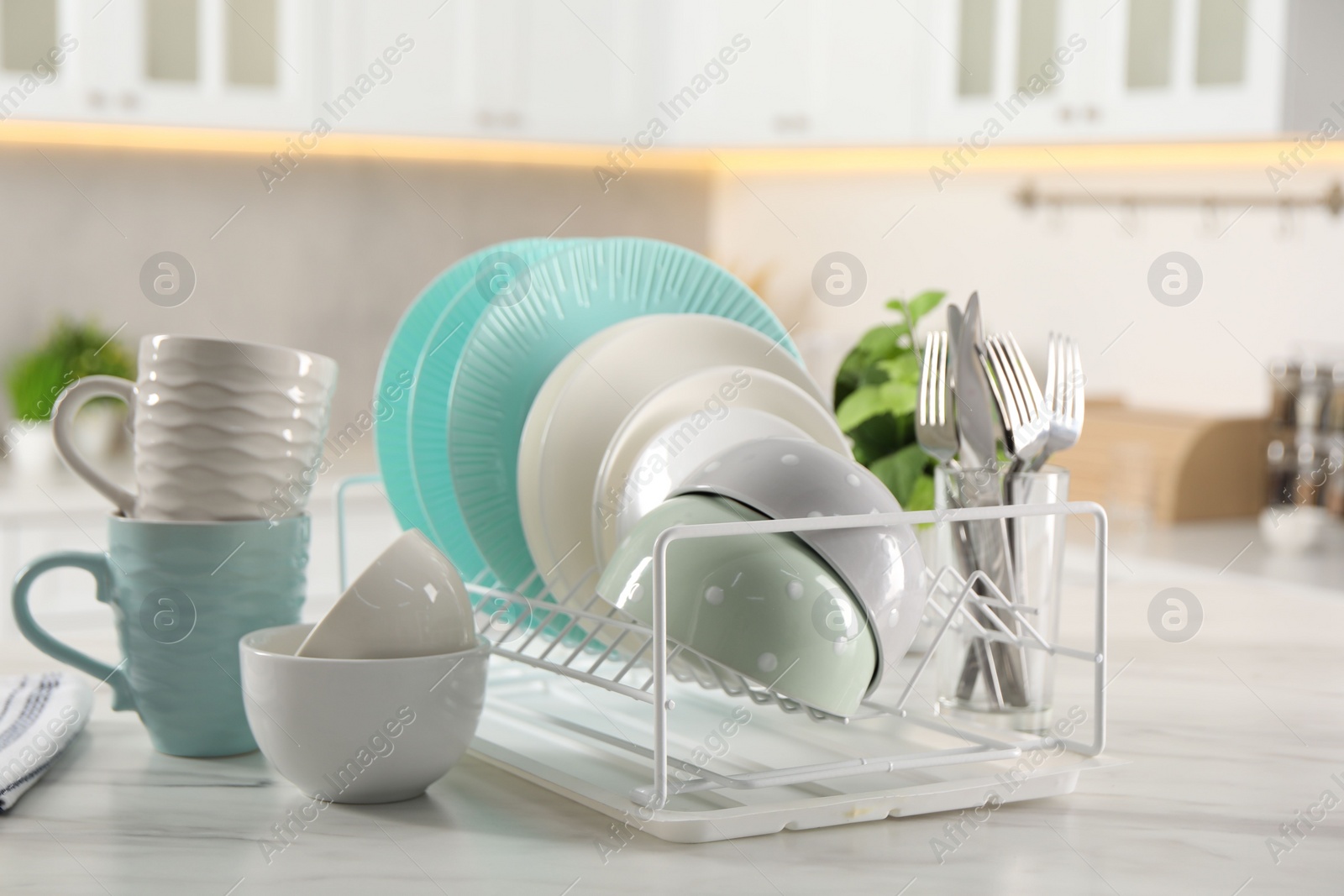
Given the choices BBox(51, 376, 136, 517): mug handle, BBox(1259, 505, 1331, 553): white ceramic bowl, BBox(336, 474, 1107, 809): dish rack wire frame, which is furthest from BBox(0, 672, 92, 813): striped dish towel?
BBox(1259, 505, 1331, 553): white ceramic bowl

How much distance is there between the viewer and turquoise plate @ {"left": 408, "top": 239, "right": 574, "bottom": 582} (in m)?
0.91

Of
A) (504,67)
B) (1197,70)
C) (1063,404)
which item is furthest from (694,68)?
(1063,404)

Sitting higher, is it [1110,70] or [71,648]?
[1110,70]

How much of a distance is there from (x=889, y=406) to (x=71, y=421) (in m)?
0.51

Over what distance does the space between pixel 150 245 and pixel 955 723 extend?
246 cm

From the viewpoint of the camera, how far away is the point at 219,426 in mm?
673

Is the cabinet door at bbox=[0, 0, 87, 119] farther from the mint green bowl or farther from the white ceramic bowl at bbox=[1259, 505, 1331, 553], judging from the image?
the mint green bowl

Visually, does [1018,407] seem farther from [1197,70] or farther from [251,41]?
[251,41]

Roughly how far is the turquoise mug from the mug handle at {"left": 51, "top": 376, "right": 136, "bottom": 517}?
0.04 feet

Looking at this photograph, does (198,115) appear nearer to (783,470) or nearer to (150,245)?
(150,245)

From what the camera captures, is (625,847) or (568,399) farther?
(568,399)

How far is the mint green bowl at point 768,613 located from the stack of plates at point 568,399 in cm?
14

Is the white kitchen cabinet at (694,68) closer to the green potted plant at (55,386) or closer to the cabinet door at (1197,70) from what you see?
the cabinet door at (1197,70)

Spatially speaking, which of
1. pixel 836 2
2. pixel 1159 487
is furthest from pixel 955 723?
pixel 836 2
